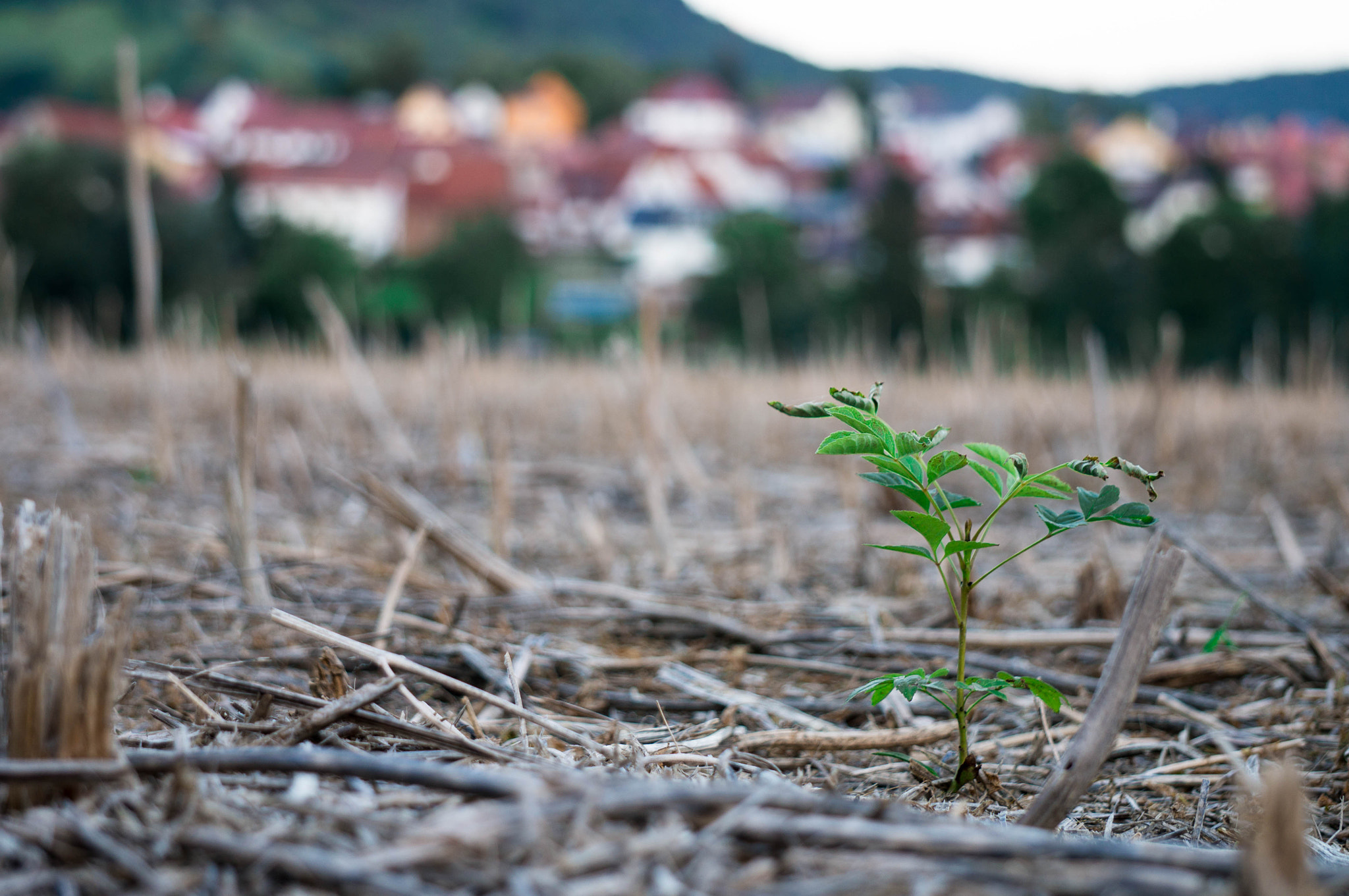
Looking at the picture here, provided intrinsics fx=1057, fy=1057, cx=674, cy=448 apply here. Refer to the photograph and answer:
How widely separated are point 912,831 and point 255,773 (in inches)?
23.3

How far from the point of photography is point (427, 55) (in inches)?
3551

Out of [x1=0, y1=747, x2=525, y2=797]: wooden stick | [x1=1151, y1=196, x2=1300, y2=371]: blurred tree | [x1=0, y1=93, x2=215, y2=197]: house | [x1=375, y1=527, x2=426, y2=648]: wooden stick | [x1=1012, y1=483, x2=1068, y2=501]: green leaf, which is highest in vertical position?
[x1=0, y1=93, x2=215, y2=197]: house

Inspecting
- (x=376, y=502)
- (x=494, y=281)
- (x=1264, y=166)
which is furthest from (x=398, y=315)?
(x=1264, y=166)

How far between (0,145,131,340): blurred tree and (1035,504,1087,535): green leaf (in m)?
16.2

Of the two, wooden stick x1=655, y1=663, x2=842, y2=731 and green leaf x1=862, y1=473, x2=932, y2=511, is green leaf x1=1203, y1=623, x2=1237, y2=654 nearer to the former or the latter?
wooden stick x1=655, y1=663, x2=842, y2=731

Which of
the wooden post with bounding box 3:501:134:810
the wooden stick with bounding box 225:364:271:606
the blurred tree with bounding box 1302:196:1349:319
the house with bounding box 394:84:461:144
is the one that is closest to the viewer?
the wooden post with bounding box 3:501:134:810

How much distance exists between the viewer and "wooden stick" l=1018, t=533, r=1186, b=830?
0.98 meters

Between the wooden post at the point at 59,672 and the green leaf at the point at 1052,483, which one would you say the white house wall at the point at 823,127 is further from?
the wooden post at the point at 59,672

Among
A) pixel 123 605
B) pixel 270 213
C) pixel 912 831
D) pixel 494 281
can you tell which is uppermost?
pixel 270 213

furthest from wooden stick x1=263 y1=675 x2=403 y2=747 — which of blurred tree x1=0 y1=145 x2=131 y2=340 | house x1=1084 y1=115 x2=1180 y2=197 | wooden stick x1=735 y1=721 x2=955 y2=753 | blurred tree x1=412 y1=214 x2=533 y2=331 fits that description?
house x1=1084 y1=115 x2=1180 y2=197

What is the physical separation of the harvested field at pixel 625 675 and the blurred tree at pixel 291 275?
43.0ft

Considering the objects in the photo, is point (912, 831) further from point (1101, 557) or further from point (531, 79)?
point (531, 79)

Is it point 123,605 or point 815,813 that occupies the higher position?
point 123,605

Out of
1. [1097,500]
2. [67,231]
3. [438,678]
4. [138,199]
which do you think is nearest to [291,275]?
[67,231]
